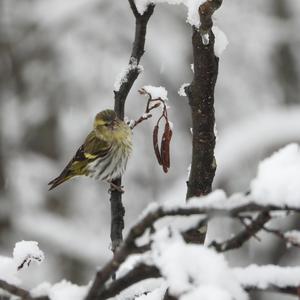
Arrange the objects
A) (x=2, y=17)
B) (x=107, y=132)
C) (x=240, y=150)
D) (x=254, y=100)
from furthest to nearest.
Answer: (x=254, y=100) < (x=2, y=17) < (x=240, y=150) < (x=107, y=132)

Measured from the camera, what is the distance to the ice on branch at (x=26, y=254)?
1.67 metres

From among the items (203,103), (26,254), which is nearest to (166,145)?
(203,103)

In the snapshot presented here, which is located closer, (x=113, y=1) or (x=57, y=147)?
(x=113, y=1)

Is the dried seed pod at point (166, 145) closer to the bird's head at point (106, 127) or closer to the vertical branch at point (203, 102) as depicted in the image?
the vertical branch at point (203, 102)

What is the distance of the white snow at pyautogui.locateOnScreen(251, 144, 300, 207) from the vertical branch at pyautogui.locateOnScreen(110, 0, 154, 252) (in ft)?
2.93

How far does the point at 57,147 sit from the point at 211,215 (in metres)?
11.2

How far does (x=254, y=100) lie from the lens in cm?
1257

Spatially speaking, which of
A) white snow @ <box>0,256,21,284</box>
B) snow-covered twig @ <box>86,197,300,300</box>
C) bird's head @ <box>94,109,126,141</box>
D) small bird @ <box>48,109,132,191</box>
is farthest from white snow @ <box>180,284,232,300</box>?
small bird @ <box>48,109,132,191</box>

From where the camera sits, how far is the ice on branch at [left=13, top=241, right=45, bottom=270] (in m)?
1.67

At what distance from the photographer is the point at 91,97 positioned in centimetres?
1159

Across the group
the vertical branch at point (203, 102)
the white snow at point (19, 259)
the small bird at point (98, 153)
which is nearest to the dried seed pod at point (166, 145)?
the vertical branch at point (203, 102)

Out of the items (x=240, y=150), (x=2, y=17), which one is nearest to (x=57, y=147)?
(x=2, y=17)

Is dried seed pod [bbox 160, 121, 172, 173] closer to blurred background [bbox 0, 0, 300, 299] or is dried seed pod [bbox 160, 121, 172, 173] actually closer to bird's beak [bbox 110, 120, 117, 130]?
bird's beak [bbox 110, 120, 117, 130]

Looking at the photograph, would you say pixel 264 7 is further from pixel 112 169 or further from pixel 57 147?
pixel 112 169
